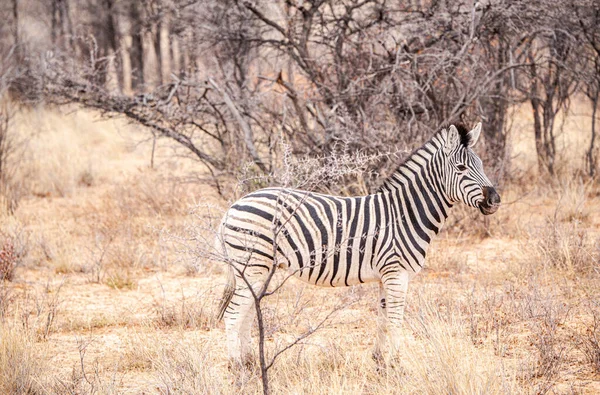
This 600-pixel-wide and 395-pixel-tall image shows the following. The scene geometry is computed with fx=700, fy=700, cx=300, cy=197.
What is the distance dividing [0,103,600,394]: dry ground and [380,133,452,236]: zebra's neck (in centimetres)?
63

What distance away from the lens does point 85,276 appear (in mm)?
7512

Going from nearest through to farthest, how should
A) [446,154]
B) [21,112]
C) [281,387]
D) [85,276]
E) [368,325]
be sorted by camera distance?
1. [281,387]
2. [446,154]
3. [368,325]
4. [85,276]
5. [21,112]

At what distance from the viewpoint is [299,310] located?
17.7 ft

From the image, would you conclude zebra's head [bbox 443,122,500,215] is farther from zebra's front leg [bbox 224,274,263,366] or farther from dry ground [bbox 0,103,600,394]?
zebra's front leg [bbox 224,274,263,366]

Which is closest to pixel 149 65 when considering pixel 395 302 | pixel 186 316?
pixel 186 316

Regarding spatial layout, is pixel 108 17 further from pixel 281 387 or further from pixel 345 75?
pixel 281 387

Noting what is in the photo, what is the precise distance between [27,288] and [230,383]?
139 inches

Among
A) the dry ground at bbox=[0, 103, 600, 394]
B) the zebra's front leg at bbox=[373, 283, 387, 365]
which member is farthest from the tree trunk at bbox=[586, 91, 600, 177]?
the zebra's front leg at bbox=[373, 283, 387, 365]

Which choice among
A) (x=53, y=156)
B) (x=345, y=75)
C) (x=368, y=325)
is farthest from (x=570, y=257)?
(x=53, y=156)

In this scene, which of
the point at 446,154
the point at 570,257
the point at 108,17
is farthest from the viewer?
the point at 108,17

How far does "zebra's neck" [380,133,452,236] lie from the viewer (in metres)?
4.63

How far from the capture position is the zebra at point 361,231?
14.4 ft

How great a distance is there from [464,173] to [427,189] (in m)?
0.27

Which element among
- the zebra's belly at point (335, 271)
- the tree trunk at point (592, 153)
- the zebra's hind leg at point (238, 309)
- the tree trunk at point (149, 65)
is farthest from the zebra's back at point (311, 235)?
the tree trunk at point (149, 65)
